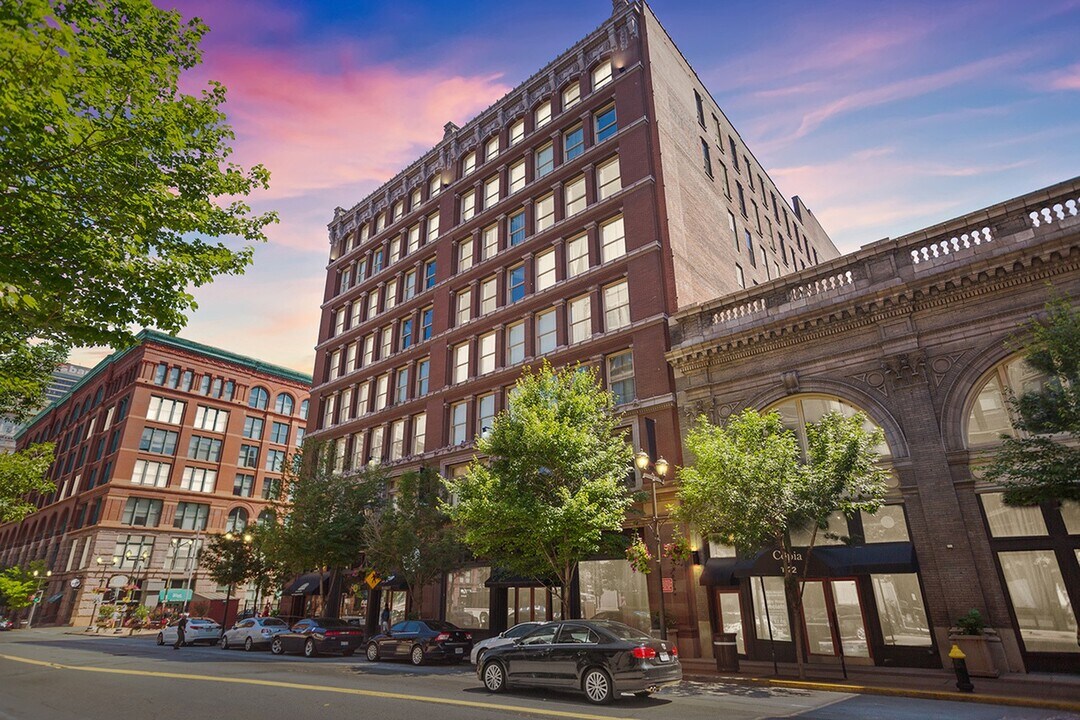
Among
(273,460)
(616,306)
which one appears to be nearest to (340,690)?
(616,306)

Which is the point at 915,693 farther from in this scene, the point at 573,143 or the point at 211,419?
the point at 211,419

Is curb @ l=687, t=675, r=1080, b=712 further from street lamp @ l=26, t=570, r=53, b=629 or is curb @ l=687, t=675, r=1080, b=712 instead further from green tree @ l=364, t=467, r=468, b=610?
street lamp @ l=26, t=570, r=53, b=629

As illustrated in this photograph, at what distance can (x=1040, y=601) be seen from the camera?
1504cm

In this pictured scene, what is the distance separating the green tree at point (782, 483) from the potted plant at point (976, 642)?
11.6 ft

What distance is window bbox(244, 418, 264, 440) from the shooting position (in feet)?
224

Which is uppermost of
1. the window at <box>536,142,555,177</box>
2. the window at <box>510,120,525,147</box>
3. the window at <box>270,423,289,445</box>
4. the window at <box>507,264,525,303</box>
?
the window at <box>510,120,525,147</box>

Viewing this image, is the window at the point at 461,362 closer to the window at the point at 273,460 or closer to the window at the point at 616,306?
the window at the point at 616,306

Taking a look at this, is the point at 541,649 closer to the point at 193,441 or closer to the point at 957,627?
the point at 957,627

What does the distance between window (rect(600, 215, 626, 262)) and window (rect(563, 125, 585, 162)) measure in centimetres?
517

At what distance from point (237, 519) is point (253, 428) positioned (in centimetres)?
1055

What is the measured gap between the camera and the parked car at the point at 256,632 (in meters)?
26.8

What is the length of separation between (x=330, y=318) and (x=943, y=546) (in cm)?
4128

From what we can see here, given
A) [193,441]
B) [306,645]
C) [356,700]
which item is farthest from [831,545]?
[193,441]

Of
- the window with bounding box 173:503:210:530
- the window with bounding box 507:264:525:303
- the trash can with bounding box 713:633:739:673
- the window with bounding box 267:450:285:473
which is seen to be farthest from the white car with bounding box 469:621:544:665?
the window with bounding box 267:450:285:473
